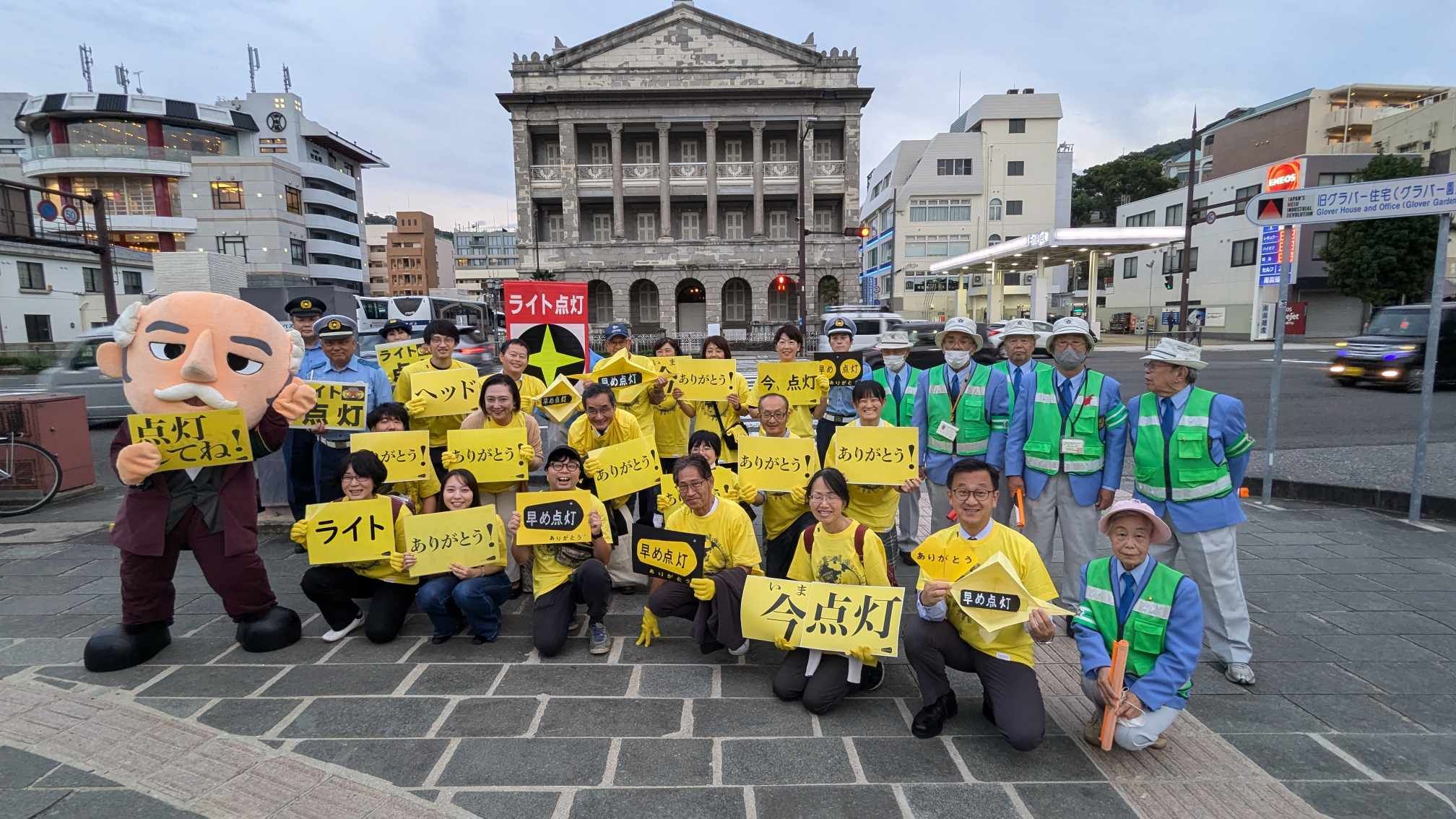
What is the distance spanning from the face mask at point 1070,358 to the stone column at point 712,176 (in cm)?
3500

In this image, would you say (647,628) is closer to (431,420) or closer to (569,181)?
(431,420)

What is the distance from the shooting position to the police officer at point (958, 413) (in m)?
5.10

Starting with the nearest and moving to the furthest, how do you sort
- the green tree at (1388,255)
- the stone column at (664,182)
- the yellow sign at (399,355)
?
the yellow sign at (399,355)
the green tree at (1388,255)
the stone column at (664,182)

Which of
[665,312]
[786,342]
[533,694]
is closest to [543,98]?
[665,312]

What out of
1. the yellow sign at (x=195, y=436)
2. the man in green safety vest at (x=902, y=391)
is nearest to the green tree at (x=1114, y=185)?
the man in green safety vest at (x=902, y=391)

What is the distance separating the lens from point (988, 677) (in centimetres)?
346

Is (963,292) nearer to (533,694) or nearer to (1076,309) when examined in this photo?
(1076,309)

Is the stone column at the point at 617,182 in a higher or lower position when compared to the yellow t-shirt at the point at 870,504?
higher

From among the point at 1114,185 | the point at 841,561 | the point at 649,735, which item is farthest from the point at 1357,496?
the point at 1114,185

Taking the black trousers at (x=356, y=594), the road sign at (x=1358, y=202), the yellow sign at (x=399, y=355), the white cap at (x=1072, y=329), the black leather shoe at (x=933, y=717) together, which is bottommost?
the black leather shoe at (x=933, y=717)

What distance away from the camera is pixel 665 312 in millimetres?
39094

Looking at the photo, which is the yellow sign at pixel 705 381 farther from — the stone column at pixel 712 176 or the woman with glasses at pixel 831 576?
the stone column at pixel 712 176

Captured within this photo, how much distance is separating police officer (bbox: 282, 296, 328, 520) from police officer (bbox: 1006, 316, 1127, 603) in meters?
5.68

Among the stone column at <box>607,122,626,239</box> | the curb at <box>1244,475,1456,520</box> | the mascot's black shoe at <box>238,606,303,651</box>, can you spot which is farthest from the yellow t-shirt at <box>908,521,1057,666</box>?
the stone column at <box>607,122,626,239</box>
